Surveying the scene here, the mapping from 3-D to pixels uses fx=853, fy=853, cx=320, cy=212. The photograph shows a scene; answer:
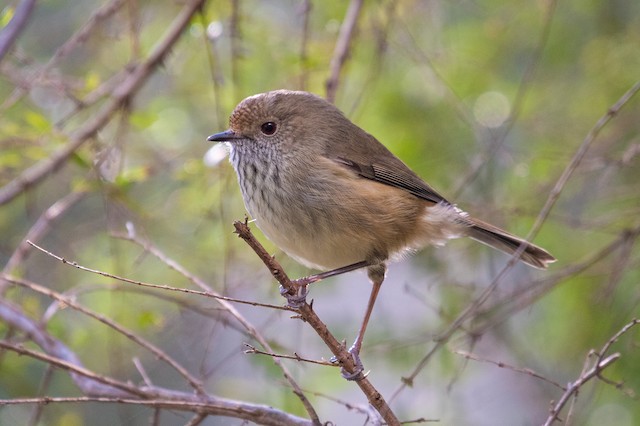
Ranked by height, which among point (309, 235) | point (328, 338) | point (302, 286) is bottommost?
point (328, 338)

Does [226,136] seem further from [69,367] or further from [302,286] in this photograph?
[69,367]

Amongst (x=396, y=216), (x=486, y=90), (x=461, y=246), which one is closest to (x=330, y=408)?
(x=461, y=246)

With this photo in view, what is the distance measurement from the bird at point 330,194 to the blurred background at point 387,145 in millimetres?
454

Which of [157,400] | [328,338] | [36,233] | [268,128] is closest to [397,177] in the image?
[268,128]

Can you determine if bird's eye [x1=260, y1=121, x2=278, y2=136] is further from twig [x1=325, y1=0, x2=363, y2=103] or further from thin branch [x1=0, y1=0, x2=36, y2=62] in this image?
thin branch [x1=0, y1=0, x2=36, y2=62]

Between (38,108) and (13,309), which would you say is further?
(38,108)

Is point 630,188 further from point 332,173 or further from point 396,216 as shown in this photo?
point 332,173

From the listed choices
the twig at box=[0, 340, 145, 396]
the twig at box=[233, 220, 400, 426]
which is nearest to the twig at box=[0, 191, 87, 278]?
the twig at box=[0, 340, 145, 396]

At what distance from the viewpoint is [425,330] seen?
5.86m

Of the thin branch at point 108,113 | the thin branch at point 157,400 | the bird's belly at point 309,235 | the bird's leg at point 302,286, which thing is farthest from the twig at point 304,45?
the thin branch at point 157,400

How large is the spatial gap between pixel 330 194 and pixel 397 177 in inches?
23.5

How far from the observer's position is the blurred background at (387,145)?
4906 millimetres

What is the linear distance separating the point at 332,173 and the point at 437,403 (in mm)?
2700

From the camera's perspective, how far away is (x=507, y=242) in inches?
182
